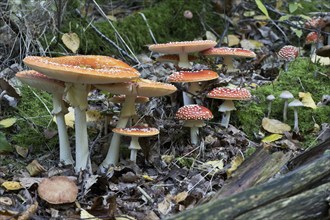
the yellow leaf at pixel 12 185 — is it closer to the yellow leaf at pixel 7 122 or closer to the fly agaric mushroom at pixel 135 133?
the fly agaric mushroom at pixel 135 133

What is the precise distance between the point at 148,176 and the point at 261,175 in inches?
44.5

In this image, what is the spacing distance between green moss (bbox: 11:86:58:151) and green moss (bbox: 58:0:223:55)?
1405 millimetres

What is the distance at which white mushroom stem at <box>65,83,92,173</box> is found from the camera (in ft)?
11.8

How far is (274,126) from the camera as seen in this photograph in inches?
188

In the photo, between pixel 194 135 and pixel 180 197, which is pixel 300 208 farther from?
pixel 194 135

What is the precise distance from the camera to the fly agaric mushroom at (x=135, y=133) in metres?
3.79

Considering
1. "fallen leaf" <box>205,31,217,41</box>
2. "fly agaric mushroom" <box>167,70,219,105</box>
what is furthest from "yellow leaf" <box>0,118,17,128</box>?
"fallen leaf" <box>205,31,217,41</box>

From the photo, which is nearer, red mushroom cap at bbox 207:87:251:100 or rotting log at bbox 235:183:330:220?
rotting log at bbox 235:183:330:220

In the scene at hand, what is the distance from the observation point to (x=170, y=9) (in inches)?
301

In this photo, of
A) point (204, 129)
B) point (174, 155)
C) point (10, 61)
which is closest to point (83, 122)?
point (174, 155)

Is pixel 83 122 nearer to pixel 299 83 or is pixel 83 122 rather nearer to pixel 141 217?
pixel 141 217

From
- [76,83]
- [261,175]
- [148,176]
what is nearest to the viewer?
[261,175]

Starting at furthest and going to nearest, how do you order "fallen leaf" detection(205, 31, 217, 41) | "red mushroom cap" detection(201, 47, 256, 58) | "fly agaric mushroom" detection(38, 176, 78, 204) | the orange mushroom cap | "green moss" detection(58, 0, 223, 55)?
"fallen leaf" detection(205, 31, 217, 41)
"green moss" detection(58, 0, 223, 55)
"red mushroom cap" detection(201, 47, 256, 58)
"fly agaric mushroom" detection(38, 176, 78, 204)
the orange mushroom cap

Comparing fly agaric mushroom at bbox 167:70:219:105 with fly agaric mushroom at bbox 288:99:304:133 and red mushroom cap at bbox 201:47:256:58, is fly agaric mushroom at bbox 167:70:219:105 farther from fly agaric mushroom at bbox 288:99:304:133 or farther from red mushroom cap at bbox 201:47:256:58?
fly agaric mushroom at bbox 288:99:304:133
